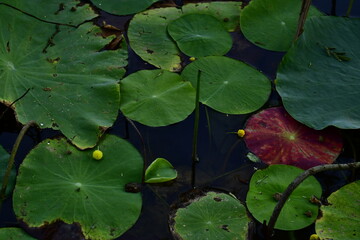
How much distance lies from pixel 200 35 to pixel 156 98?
556 mm

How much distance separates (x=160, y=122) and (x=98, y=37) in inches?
24.9

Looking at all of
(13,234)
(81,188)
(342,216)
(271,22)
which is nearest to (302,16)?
(271,22)

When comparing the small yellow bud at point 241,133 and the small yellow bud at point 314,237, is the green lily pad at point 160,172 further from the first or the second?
the small yellow bud at point 314,237

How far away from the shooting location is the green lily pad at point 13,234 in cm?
194

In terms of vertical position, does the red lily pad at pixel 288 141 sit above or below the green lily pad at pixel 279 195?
above

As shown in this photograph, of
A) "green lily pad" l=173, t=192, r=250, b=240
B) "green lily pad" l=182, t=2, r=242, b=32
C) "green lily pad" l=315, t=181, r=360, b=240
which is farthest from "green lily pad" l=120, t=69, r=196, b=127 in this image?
"green lily pad" l=315, t=181, r=360, b=240

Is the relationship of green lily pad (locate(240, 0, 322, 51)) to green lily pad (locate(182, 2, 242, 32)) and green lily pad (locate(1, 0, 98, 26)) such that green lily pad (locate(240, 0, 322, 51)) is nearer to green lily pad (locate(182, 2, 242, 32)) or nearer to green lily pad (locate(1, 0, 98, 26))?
green lily pad (locate(182, 2, 242, 32))

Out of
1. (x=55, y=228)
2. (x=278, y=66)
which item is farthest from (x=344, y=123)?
(x=55, y=228)

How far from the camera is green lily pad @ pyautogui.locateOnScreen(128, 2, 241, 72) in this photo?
2.70 metres

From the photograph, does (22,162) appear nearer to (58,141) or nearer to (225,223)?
(58,141)

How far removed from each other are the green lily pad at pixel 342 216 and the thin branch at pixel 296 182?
209 millimetres

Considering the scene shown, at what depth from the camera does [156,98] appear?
96.5 inches

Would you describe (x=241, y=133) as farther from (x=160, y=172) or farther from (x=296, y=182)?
(x=296, y=182)

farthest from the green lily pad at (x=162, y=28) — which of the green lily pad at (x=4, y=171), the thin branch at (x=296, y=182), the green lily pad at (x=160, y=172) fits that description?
the thin branch at (x=296, y=182)
